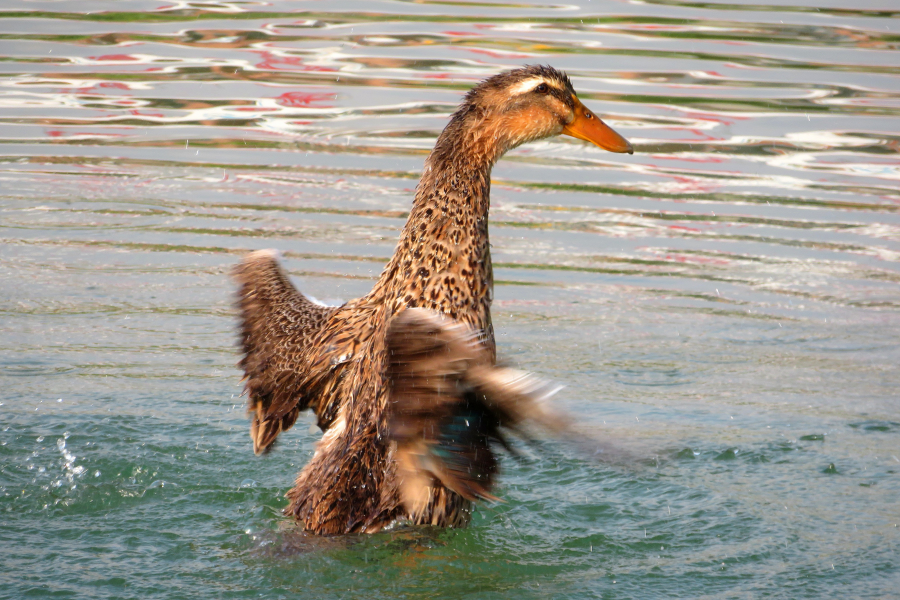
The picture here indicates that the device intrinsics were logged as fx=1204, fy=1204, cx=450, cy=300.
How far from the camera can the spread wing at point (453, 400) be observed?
4.02m

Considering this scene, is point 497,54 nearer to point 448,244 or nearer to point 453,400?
point 448,244

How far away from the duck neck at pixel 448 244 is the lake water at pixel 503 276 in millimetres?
860

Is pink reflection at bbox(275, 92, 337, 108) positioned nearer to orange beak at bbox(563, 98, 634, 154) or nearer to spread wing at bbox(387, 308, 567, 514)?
orange beak at bbox(563, 98, 634, 154)

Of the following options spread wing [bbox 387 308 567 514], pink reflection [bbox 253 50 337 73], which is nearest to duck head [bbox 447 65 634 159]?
spread wing [bbox 387 308 567 514]

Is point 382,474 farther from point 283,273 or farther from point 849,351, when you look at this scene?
point 849,351

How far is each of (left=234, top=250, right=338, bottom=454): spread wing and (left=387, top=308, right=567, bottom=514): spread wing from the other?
3.74ft

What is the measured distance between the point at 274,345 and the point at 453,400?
1.61 metres

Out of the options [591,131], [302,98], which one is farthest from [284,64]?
[591,131]

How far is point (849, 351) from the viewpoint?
753 cm

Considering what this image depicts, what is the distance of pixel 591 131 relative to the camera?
224 inches

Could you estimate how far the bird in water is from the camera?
4.16 meters

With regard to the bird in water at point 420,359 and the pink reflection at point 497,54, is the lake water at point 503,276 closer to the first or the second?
the pink reflection at point 497,54

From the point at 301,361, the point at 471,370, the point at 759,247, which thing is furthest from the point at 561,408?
the point at 759,247

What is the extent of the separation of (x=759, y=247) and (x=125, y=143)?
5998mm
